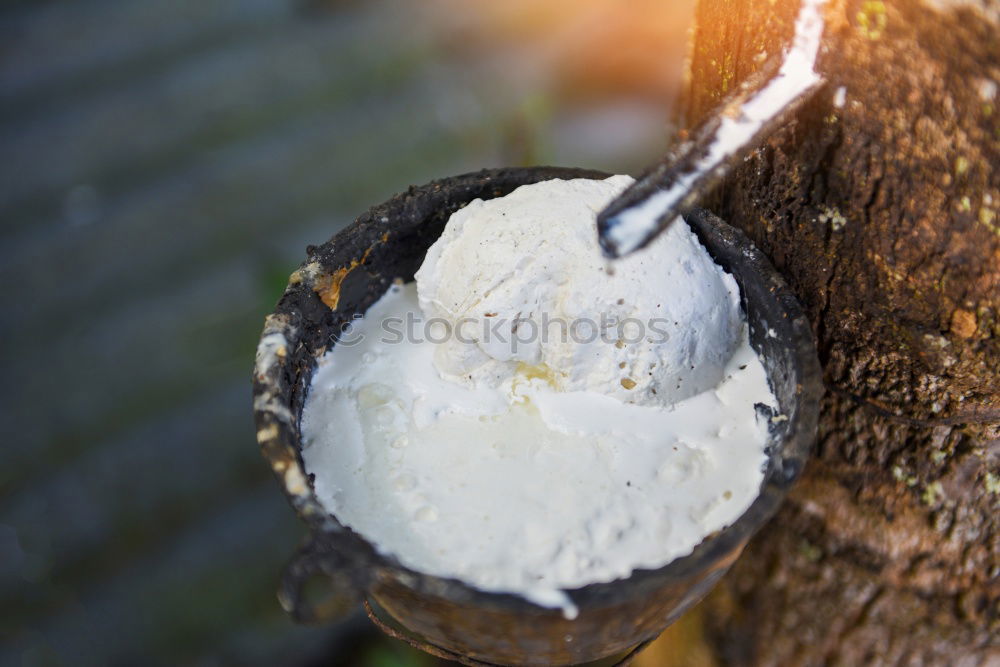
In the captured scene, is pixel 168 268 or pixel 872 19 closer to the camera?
pixel 872 19

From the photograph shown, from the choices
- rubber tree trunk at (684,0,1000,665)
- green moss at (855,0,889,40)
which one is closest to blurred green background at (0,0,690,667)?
rubber tree trunk at (684,0,1000,665)

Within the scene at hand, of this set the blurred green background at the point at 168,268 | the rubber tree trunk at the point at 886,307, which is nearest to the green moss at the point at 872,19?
the rubber tree trunk at the point at 886,307

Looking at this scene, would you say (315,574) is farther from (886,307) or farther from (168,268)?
(168,268)

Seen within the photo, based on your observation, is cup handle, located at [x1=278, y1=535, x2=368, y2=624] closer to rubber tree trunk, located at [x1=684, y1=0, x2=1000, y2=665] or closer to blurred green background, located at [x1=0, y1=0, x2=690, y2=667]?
rubber tree trunk, located at [x1=684, y1=0, x2=1000, y2=665]

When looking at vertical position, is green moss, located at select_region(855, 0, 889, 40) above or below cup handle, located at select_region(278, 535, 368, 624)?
above

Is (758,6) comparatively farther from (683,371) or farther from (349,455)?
(349,455)

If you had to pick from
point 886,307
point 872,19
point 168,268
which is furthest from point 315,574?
point 168,268

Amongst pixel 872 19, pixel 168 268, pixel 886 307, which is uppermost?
pixel 872 19
